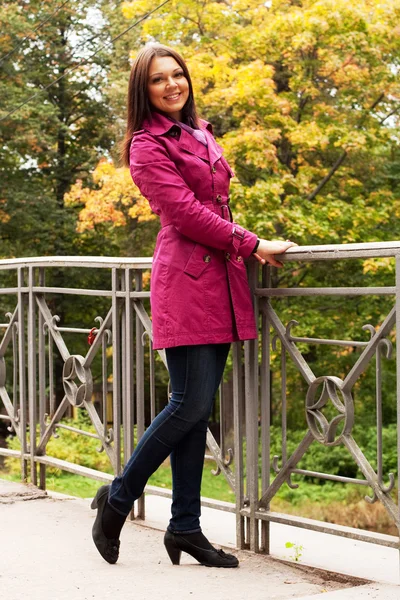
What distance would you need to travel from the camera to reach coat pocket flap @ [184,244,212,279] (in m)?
3.19

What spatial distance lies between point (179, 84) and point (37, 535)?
1.94m

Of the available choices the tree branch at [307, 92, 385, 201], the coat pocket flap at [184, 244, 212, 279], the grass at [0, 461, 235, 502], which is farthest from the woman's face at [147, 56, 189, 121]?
the tree branch at [307, 92, 385, 201]

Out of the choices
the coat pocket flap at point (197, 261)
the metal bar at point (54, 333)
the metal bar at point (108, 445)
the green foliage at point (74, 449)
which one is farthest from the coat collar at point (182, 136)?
the green foliage at point (74, 449)

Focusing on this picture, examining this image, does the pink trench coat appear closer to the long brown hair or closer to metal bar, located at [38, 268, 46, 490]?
the long brown hair

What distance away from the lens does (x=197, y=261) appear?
3.20m

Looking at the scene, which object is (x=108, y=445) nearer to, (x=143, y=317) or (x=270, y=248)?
(x=143, y=317)

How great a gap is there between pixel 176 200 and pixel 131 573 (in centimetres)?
132

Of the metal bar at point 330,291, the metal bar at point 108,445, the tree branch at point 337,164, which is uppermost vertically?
the tree branch at point 337,164

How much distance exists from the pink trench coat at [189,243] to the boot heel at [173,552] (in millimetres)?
740

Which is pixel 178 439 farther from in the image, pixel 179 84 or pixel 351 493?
pixel 351 493

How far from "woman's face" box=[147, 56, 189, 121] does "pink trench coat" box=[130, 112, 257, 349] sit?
0.25ft

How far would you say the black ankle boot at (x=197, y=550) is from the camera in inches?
133

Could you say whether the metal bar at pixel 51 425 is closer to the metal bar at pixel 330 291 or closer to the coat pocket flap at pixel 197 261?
the metal bar at pixel 330 291

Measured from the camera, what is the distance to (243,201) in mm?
16328
